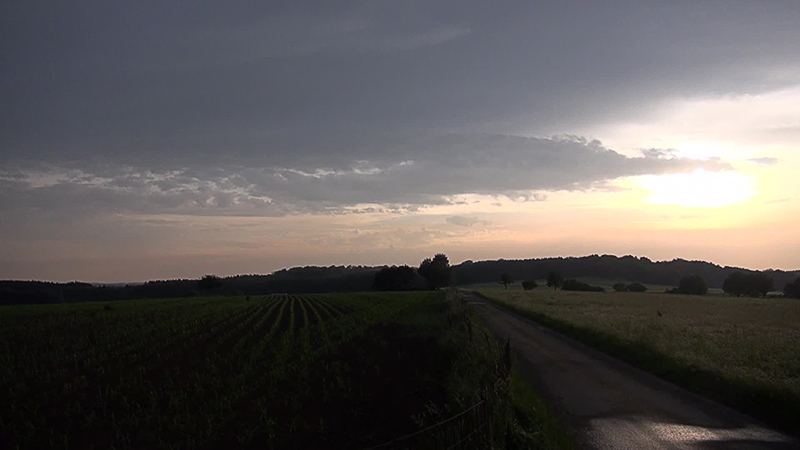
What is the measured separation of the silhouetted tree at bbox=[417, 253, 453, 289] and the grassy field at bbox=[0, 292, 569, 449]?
133 meters

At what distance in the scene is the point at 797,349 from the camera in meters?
20.4

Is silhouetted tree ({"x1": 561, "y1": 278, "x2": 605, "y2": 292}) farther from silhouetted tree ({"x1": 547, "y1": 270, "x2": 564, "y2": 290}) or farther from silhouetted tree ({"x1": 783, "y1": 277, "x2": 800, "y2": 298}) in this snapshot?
silhouetted tree ({"x1": 783, "y1": 277, "x2": 800, "y2": 298})

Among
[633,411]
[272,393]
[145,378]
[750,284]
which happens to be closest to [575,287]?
[750,284]

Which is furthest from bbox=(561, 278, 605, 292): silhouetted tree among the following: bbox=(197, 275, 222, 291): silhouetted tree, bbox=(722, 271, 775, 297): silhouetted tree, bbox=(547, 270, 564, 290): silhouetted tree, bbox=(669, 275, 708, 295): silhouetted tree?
bbox=(197, 275, 222, 291): silhouetted tree

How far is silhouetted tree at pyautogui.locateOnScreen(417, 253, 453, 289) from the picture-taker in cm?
16600

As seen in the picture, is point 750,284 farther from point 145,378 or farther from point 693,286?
point 145,378

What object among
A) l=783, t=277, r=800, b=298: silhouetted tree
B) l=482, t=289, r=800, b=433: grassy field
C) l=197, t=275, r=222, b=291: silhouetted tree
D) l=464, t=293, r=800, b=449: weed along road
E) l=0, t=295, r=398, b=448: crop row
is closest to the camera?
l=464, t=293, r=800, b=449: weed along road

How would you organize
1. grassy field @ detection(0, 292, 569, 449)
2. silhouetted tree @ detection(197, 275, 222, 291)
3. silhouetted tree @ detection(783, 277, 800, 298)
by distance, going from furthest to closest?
silhouetted tree @ detection(197, 275, 222, 291), silhouetted tree @ detection(783, 277, 800, 298), grassy field @ detection(0, 292, 569, 449)

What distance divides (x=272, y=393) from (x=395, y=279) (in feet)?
455

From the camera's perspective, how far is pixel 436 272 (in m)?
166

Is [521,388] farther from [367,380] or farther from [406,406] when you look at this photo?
[367,380]

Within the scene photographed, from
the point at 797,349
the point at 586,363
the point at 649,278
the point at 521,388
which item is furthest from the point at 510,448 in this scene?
the point at 649,278

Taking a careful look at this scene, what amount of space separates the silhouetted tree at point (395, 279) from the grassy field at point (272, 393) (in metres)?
122

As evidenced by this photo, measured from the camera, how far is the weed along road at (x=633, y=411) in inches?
409
